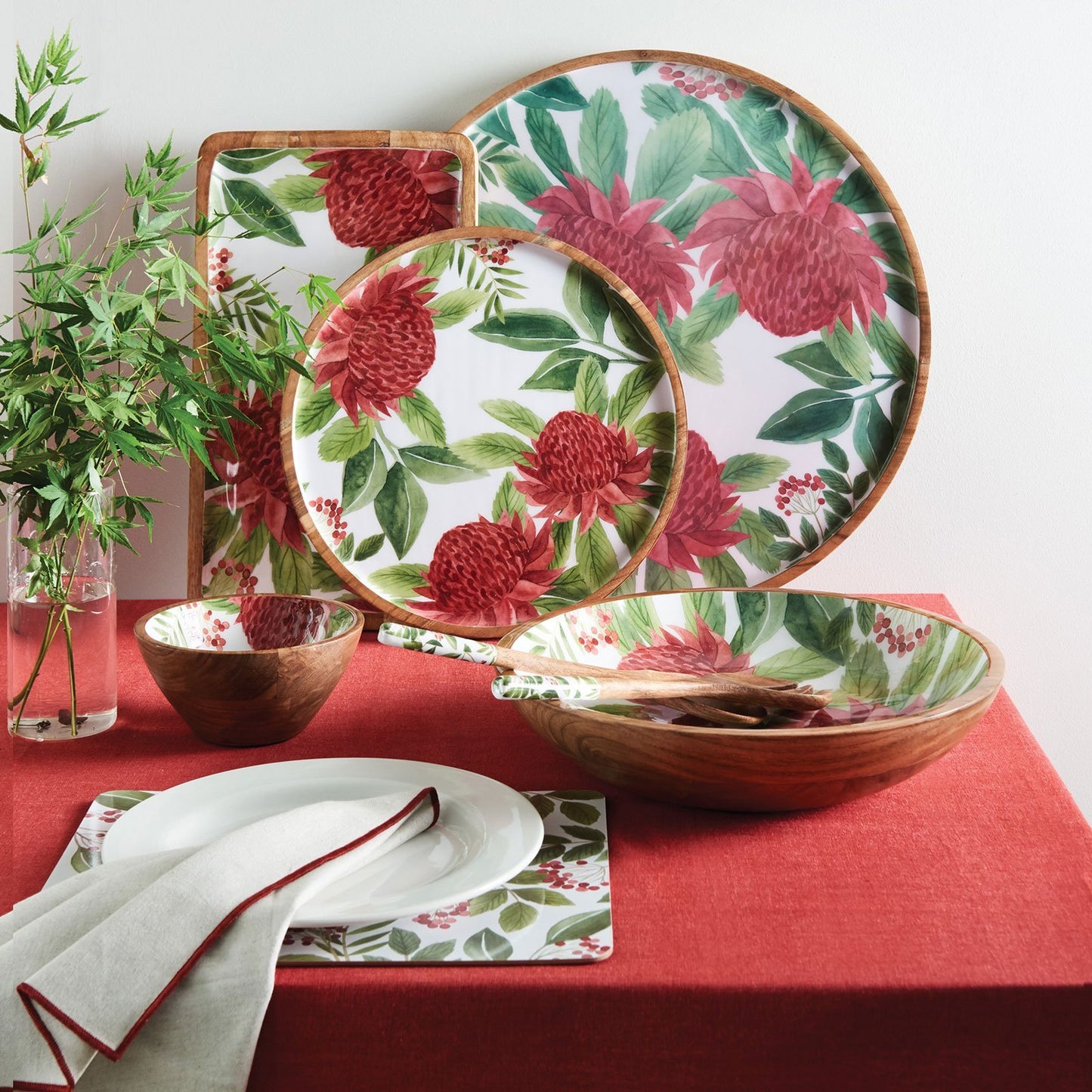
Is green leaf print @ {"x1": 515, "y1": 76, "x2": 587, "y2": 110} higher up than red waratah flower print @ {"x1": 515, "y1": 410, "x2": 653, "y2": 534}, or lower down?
higher up

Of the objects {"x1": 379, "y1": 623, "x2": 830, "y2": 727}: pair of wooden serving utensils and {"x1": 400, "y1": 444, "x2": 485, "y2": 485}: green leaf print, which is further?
{"x1": 400, "y1": 444, "x2": 485, "y2": 485}: green leaf print

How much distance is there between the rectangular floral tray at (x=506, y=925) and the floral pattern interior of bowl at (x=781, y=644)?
0.17m

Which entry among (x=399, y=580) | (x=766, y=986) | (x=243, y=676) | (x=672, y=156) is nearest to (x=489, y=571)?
(x=399, y=580)

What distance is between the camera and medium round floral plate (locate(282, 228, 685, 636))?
94 centimetres

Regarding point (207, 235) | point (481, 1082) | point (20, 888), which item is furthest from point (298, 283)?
point (481, 1082)

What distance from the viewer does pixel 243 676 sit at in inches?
27.7

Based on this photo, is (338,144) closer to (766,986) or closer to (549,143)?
(549,143)

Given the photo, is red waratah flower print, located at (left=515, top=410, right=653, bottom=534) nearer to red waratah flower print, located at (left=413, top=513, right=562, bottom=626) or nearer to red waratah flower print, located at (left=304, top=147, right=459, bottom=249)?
red waratah flower print, located at (left=413, top=513, right=562, bottom=626)

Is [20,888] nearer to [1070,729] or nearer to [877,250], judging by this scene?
[877,250]

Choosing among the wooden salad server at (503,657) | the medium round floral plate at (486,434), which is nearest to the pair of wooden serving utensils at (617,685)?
the wooden salad server at (503,657)

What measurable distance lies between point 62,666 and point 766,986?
54 centimetres

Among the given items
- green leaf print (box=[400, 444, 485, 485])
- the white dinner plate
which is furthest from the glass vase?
green leaf print (box=[400, 444, 485, 485])

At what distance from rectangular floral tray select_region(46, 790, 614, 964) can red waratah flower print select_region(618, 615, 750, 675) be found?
24cm

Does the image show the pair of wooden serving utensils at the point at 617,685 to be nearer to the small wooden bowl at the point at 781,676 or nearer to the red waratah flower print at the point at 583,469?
the small wooden bowl at the point at 781,676
